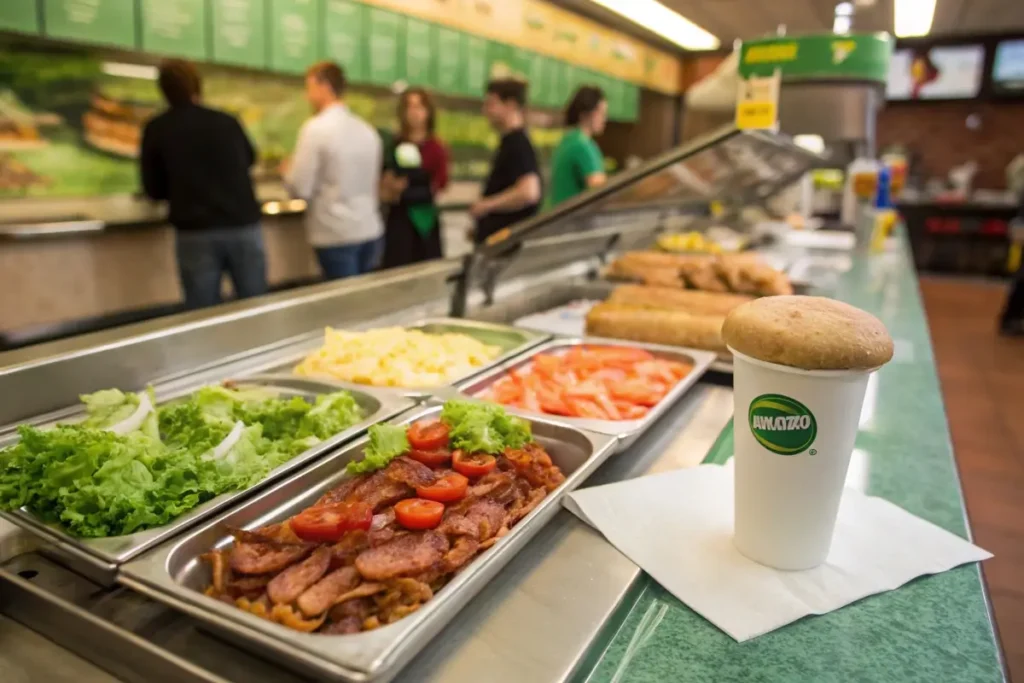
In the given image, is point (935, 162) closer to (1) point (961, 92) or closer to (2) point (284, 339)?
(1) point (961, 92)

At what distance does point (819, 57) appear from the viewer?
135 inches

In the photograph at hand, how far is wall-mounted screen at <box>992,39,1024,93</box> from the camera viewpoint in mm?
9523

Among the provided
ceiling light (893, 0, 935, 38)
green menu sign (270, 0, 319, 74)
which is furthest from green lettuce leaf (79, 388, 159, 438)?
ceiling light (893, 0, 935, 38)

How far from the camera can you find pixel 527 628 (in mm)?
914

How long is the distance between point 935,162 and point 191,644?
12107 mm

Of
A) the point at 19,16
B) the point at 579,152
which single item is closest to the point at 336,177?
the point at 579,152

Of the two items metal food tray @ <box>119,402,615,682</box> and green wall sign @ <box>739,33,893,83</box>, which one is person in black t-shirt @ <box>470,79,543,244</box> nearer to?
green wall sign @ <box>739,33,893,83</box>

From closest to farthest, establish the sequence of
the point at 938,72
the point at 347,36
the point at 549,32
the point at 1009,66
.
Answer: the point at 347,36
the point at 549,32
the point at 1009,66
the point at 938,72

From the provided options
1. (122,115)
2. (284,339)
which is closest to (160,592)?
(284,339)

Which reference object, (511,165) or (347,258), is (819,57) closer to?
(511,165)

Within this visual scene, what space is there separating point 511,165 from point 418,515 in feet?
10.7

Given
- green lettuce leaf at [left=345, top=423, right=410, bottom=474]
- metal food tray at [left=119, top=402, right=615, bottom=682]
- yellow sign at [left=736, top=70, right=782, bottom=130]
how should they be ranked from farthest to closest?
yellow sign at [left=736, top=70, right=782, bottom=130] < green lettuce leaf at [left=345, top=423, right=410, bottom=474] < metal food tray at [left=119, top=402, right=615, bottom=682]

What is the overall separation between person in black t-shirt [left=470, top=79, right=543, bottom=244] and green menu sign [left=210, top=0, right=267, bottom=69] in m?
1.84

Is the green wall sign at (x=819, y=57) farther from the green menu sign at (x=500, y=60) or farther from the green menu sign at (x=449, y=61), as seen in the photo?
the green menu sign at (x=500, y=60)
